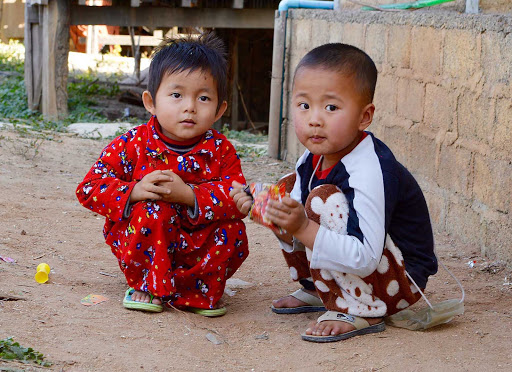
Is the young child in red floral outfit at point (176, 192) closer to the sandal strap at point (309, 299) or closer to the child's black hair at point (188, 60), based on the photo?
the child's black hair at point (188, 60)

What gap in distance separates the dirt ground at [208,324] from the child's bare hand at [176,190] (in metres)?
0.52

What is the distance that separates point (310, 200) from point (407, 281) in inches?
20.5

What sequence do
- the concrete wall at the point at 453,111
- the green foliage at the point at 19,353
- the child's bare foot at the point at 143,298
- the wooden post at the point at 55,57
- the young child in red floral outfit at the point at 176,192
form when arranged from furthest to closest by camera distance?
the wooden post at the point at 55,57, the concrete wall at the point at 453,111, the child's bare foot at the point at 143,298, the young child in red floral outfit at the point at 176,192, the green foliage at the point at 19,353

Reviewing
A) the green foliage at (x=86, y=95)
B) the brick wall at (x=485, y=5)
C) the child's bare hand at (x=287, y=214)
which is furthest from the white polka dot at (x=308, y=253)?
the green foliage at (x=86, y=95)

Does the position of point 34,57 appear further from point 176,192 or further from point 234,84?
point 176,192

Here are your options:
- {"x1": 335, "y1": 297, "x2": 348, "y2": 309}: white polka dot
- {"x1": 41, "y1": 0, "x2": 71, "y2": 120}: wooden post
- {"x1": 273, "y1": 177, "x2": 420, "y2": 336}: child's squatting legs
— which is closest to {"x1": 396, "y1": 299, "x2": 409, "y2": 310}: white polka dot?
{"x1": 273, "y1": 177, "x2": 420, "y2": 336}: child's squatting legs

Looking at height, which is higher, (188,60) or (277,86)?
(188,60)

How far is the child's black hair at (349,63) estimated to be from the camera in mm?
2857

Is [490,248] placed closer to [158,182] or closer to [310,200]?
[310,200]

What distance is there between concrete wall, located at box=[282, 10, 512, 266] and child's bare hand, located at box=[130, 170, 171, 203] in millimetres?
2078

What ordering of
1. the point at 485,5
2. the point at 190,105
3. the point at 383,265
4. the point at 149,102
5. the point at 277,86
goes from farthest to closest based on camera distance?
the point at 277,86
the point at 485,5
the point at 149,102
the point at 190,105
the point at 383,265

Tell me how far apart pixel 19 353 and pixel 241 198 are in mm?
1034

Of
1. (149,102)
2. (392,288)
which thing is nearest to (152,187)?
(149,102)

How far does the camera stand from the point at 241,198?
9.70 feet
